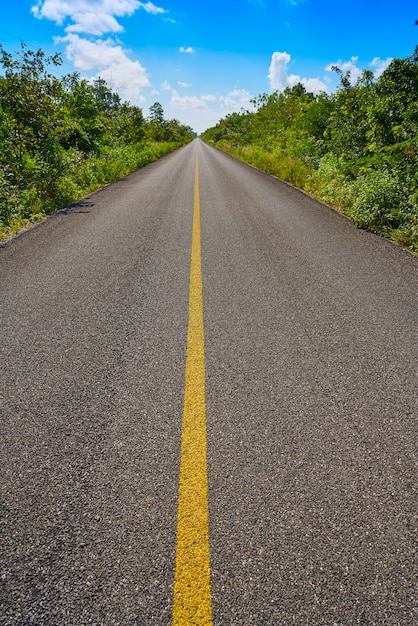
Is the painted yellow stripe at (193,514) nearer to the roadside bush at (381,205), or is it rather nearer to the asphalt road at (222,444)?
the asphalt road at (222,444)

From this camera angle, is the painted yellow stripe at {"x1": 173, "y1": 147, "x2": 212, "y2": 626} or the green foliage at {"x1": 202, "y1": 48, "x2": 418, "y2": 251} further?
the green foliage at {"x1": 202, "y1": 48, "x2": 418, "y2": 251}

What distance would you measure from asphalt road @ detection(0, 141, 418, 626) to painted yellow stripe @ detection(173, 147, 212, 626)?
4 centimetres

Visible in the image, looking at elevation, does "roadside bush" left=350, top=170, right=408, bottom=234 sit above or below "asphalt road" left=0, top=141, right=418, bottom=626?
above

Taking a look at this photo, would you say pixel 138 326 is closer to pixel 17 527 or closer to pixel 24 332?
pixel 24 332

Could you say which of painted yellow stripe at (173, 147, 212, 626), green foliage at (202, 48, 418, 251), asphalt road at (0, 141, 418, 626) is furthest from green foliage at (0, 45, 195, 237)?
green foliage at (202, 48, 418, 251)

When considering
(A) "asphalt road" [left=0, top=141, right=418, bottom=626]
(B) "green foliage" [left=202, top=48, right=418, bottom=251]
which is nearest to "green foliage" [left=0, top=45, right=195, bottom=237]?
(A) "asphalt road" [left=0, top=141, right=418, bottom=626]

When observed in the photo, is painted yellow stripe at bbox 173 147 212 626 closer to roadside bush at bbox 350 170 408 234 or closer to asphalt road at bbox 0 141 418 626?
asphalt road at bbox 0 141 418 626

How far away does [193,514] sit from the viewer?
177cm

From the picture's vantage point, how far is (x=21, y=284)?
460cm

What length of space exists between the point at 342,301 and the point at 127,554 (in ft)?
11.6

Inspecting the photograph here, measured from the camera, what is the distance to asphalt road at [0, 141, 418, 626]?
4.83 feet

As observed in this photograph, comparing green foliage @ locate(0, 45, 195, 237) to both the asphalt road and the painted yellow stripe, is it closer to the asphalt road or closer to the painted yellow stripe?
the asphalt road

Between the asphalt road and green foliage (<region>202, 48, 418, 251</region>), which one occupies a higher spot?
green foliage (<region>202, 48, 418, 251</region>)

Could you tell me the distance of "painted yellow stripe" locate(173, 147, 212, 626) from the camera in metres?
1.42
